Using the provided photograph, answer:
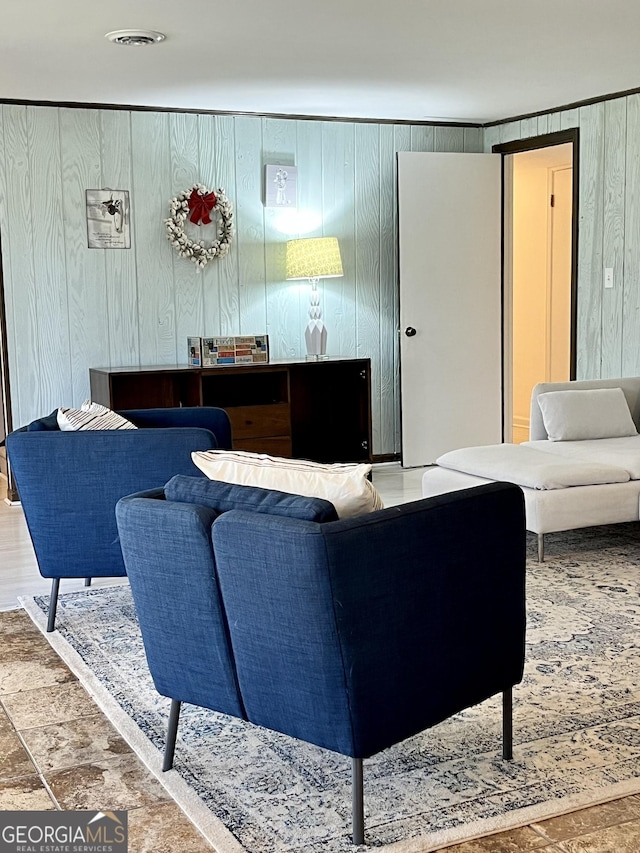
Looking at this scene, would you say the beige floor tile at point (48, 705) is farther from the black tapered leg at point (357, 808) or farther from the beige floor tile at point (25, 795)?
the black tapered leg at point (357, 808)

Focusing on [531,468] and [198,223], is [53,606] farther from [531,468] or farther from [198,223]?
[198,223]

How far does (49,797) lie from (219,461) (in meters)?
0.90

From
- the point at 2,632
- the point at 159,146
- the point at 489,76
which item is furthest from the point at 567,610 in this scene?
the point at 159,146

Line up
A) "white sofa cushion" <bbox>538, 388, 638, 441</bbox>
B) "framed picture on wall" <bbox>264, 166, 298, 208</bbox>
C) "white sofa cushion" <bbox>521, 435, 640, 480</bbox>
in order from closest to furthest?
"white sofa cushion" <bbox>521, 435, 640, 480</bbox> < "white sofa cushion" <bbox>538, 388, 638, 441</bbox> < "framed picture on wall" <bbox>264, 166, 298, 208</bbox>

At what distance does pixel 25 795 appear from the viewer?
2.45 metres

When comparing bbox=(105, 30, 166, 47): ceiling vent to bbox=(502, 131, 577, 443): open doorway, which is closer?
bbox=(105, 30, 166, 47): ceiling vent

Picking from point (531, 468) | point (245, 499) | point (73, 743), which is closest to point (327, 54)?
point (531, 468)

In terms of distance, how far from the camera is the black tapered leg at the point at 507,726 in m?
2.56

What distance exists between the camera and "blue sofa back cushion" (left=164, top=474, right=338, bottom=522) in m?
2.20

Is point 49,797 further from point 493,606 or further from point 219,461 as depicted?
point 493,606

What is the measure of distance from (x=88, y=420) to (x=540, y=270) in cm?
521

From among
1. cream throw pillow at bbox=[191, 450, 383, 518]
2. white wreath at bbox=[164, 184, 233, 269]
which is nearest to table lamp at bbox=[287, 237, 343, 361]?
white wreath at bbox=[164, 184, 233, 269]

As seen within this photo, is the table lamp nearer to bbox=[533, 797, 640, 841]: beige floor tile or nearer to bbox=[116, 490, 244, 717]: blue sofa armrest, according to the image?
bbox=[116, 490, 244, 717]: blue sofa armrest

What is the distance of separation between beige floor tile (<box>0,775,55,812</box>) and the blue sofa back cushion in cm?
77
